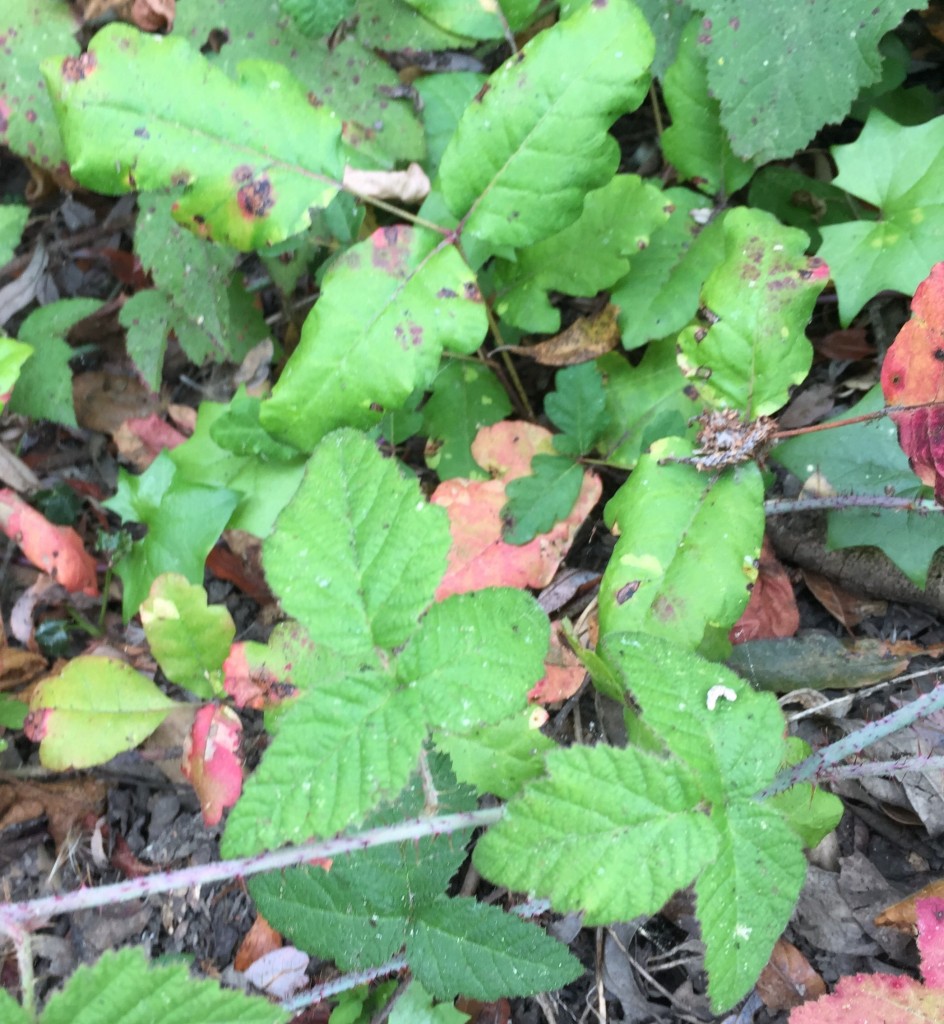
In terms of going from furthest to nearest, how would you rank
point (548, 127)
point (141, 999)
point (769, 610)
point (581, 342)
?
1. point (581, 342)
2. point (769, 610)
3. point (548, 127)
4. point (141, 999)

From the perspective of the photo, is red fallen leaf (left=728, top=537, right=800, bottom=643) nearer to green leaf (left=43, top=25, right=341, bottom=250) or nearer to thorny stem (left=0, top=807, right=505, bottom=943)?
thorny stem (left=0, top=807, right=505, bottom=943)

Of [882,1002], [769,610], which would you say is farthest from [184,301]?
[882,1002]

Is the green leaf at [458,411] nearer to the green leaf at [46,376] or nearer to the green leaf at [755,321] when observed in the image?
the green leaf at [755,321]

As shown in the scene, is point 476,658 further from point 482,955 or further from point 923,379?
point 923,379

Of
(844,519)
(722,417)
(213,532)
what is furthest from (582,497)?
(213,532)

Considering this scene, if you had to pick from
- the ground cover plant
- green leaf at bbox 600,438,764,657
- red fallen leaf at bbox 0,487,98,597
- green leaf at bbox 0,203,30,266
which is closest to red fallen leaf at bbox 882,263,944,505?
the ground cover plant

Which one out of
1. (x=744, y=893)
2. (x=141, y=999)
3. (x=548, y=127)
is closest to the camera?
Answer: (x=141, y=999)
